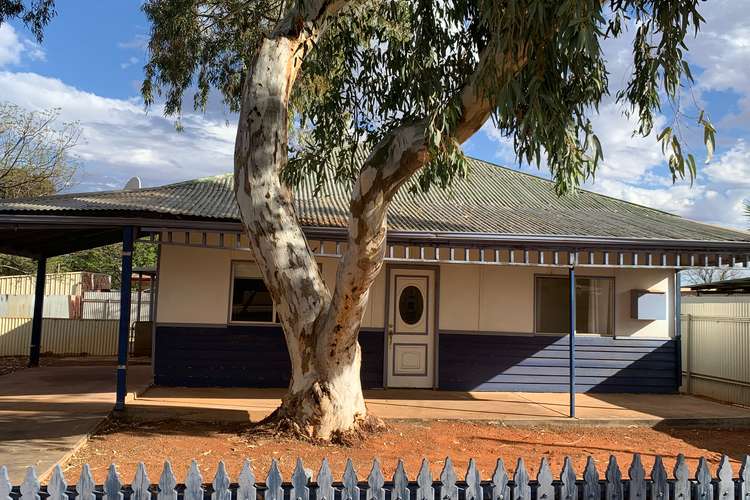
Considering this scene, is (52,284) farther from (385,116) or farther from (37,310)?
(385,116)

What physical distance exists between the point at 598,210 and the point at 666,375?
3779 millimetres

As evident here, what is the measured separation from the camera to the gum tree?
665 centimetres

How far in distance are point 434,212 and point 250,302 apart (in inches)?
154

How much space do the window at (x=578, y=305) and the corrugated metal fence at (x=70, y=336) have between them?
12.4 m

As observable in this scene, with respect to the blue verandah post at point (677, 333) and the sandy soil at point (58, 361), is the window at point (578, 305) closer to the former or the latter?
the blue verandah post at point (677, 333)

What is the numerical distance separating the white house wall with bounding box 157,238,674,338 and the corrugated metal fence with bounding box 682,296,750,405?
2.99 ft

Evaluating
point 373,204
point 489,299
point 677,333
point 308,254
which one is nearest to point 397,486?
point 373,204

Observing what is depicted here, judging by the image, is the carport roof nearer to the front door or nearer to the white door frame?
the white door frame

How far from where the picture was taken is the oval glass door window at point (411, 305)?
41.0 feet

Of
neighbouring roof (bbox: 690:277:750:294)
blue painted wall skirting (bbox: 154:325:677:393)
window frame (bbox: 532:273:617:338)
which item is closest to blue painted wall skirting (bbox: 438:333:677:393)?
blue painted wall skirting (bbox: 154:325:677:393)

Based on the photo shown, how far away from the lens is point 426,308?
1255 cm

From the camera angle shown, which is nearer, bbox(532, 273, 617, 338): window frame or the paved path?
the paved path

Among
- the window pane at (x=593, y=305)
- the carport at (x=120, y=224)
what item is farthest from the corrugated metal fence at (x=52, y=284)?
the window pane at (x=593, y=305)

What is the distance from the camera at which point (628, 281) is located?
1277cm
